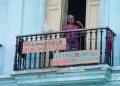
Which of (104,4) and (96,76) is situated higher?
(104,4)

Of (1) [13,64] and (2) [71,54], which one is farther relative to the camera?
(1) [13,64]

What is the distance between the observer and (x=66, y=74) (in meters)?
14.2

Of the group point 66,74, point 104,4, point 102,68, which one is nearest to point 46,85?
point 66,74

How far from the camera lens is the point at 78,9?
52.2 feet

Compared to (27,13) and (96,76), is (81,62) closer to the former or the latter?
(96,76)

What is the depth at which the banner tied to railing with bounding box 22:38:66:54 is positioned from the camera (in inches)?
574

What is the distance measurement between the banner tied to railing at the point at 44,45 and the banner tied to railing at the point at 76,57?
19 cm

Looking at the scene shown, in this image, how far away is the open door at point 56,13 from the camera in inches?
617

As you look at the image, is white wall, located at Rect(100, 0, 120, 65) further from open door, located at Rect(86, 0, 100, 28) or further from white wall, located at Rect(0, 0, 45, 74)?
white wall, located at Rect(0, 0, 45, 74)

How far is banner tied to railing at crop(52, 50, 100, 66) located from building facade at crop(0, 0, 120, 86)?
0.13 metres

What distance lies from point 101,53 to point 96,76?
59 cm

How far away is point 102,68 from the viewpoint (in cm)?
1382

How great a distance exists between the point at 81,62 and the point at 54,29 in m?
1.75

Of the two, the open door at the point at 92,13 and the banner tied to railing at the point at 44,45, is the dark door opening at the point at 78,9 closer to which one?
the open door at the point at 92,13
